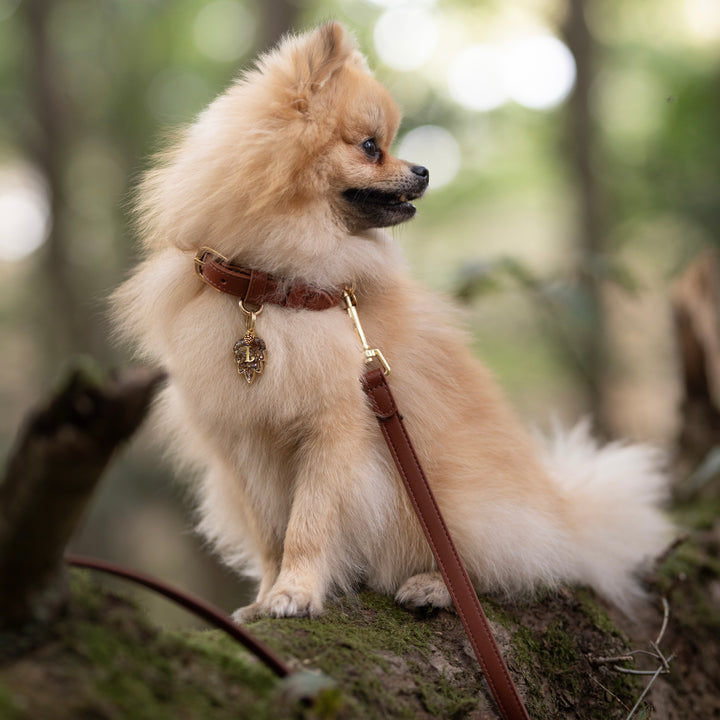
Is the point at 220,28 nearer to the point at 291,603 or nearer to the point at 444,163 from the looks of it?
the point at 444,163

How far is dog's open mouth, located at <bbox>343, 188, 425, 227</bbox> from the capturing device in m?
2.54

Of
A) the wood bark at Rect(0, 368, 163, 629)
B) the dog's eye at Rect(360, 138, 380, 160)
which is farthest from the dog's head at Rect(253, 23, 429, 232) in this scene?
the wood bark at Rect(0, 368, 163, 629)

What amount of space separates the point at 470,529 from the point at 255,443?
82 centimetres

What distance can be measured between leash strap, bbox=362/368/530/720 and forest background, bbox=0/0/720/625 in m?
2.23

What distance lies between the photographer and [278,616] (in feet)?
6.72

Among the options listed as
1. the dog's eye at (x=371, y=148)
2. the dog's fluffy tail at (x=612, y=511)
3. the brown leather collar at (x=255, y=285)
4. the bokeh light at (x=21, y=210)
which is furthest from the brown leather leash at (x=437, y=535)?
the bokeh light at (x=21, y=210)

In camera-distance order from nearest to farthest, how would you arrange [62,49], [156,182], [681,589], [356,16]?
[156,182], [681,589], [356,16], [62,49]

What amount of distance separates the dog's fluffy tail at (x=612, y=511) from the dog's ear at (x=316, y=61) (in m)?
1.91

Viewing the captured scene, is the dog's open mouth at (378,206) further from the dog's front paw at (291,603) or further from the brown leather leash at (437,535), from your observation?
the dog's front paw at (291,603)

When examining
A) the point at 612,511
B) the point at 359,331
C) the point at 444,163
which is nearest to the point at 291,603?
the point at 359,331

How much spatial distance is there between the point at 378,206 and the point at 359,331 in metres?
0.49

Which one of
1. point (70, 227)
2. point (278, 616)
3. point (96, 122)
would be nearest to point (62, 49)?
point (96, 122)

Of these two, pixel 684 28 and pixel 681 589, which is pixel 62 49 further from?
pixel 681 589

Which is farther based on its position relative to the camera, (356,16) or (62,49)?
(62,49)
